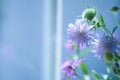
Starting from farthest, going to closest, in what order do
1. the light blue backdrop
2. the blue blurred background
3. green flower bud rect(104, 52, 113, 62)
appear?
the blue blurred background, the light blue backdrop, green flower bud rect(104, 52, 113, 62)

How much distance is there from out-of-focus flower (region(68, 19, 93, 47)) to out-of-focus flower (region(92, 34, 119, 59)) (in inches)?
1.1

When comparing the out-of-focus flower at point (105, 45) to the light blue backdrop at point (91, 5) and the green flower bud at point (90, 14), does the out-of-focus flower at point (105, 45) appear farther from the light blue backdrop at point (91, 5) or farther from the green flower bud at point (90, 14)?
the light blue backdrop at point (91, 5)

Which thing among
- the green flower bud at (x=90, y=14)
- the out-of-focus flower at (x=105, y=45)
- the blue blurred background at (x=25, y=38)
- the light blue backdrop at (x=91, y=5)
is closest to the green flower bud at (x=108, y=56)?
the out-of-focus flower at (x=105, y=45)

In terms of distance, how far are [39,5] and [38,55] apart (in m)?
0.23

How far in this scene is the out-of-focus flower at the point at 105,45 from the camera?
0.78 meters

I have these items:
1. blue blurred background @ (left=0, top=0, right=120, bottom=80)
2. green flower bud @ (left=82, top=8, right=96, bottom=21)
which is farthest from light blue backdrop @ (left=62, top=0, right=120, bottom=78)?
green flower bud @ (left=82, top=8, right=96, bottom=21)

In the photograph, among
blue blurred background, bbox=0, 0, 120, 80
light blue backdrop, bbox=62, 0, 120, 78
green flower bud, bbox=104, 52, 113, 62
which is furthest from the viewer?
blue blurred background, bbox=0, 0, 120, 80

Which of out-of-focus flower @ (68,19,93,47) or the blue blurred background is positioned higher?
the blue blurred background

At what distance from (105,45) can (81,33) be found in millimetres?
73

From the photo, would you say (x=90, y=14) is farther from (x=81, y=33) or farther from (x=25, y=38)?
(x=25, y=38)

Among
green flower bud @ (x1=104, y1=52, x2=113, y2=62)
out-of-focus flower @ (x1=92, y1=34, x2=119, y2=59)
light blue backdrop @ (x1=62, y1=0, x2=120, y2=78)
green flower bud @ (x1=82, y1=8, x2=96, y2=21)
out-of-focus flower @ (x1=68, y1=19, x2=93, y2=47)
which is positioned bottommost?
green flower bud @ (x1=104, y1=52, x2=113, y2=62)

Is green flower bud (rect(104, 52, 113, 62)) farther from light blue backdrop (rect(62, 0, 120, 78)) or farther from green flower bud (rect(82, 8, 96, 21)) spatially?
light blue backdrop (rect(62, 0, 120, 78))

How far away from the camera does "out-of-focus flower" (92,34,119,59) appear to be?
780 millimetres

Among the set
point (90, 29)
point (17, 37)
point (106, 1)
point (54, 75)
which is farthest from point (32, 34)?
point (90, 29)
